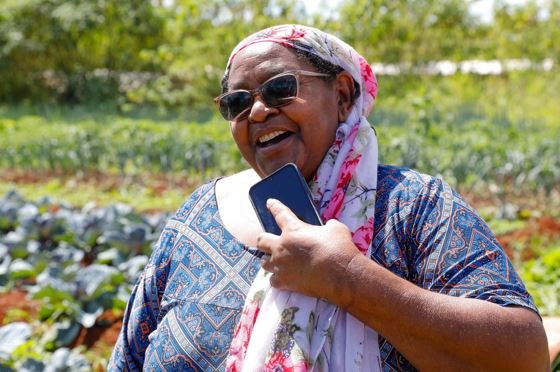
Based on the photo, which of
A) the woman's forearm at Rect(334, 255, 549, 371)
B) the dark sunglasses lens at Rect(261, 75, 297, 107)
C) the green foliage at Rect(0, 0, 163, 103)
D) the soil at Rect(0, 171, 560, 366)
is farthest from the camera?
the green foliage at Rect(0, 0, 163, 103)

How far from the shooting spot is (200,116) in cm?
1683

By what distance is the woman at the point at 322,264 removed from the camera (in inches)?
57.6

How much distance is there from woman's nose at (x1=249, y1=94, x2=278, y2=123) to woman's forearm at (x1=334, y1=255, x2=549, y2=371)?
0.47 meters

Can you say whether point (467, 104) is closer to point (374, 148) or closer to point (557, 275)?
point (557, 275)

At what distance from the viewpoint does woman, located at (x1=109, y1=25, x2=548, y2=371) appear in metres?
1.46

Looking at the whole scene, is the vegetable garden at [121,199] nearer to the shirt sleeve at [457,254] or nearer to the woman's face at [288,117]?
the woman's face at [288,117]

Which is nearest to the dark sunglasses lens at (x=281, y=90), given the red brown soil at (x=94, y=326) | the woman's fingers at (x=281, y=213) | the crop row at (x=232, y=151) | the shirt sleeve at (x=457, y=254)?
the woman's fingers at (x=281, y=213)

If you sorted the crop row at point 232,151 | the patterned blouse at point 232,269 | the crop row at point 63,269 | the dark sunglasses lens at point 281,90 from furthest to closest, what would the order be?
1. the crop row at point 232,151
2. the crop row at point 63,269
3. the dark sunglasses lens at point 281,90
4. the patterned blouse at point 232,269

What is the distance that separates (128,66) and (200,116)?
5728mm

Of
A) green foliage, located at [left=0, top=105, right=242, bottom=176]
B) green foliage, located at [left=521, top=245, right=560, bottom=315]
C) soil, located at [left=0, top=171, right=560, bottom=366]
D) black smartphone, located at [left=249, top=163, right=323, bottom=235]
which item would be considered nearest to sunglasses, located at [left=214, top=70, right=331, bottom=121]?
black smartphone, located at [left=249, top=163, right=323, bottom=235]

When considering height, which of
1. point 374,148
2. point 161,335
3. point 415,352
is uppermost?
point 374,148

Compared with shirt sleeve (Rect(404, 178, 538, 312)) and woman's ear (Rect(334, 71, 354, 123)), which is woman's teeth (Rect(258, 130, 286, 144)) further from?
shirt sleeve (Rect(404, 178, 538, 312))

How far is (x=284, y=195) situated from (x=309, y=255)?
201 millimetres

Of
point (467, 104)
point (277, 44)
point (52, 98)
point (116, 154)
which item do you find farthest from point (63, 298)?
point (52, 98)
